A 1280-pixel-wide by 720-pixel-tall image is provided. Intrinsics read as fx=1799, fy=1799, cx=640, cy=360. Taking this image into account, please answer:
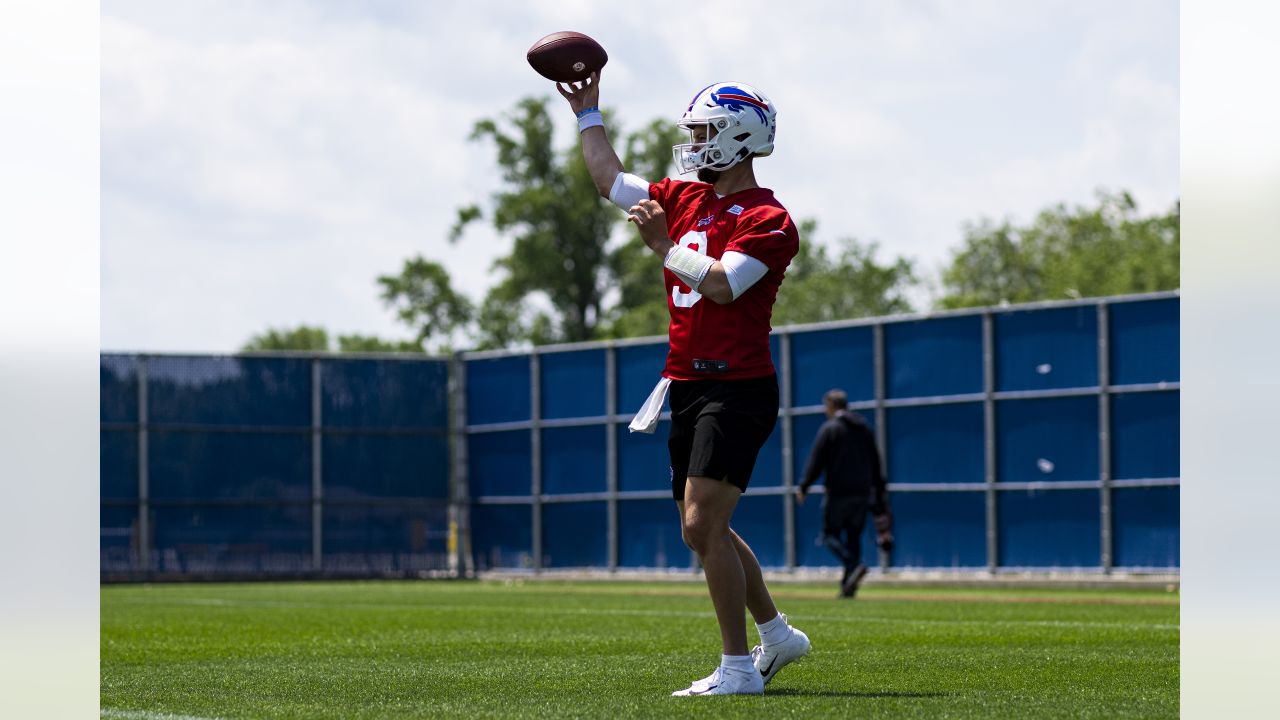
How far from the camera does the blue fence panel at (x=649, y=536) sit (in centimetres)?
2475

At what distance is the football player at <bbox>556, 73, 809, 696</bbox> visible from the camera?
6.32 metres

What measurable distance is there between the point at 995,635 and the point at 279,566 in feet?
58.8

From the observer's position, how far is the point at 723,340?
6.45 meters

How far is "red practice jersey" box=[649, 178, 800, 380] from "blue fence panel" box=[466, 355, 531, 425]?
20752mm

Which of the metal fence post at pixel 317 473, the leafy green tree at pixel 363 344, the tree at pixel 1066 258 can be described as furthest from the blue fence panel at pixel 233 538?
the leafy green tree at pixel 363 344

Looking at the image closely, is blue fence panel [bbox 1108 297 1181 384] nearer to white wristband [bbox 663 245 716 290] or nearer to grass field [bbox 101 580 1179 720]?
grass field [bbox 101 580 1179 720]

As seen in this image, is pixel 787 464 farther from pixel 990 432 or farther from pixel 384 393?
pixel 384 393

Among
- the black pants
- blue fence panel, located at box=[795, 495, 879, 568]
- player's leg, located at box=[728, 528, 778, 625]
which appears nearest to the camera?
player's leg, located at box=[728, 528, 778, 625]

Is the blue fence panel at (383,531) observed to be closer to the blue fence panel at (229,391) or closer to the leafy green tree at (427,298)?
the blue fence panel at (229,391)

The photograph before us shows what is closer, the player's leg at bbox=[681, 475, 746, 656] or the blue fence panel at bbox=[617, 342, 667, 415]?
the player's leg at bbox=[681, 475, 746, 656]

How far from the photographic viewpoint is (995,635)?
33.7ft

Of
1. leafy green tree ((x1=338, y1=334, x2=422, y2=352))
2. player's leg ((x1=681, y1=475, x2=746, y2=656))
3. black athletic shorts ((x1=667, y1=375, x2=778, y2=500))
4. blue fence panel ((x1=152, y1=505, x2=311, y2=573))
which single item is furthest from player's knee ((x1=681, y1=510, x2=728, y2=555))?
leafy green tree ((x1=338, y1=334, x2=422, y2=352))
